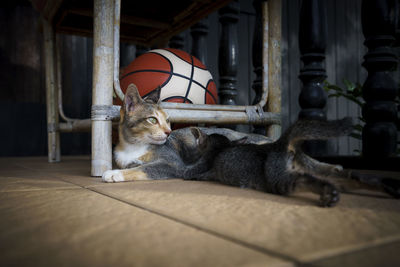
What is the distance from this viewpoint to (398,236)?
0.56 m

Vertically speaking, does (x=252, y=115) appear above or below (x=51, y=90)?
below

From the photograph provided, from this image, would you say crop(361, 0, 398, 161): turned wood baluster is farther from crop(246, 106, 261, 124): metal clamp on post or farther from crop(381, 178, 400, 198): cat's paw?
crop(381, 178, 400, 198): cat's paw

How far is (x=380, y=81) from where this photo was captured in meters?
1.53

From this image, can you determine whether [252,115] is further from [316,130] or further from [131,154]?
[316,130]

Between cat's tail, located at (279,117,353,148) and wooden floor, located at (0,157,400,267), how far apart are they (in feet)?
0.60

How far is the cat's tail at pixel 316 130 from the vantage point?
86 cm

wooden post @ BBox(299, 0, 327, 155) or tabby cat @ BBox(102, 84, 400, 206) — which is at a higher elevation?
wooden post @ BBox(299, 0, 327, 155)

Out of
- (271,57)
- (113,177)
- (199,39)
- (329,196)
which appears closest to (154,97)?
(113,177)

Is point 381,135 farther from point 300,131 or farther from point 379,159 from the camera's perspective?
point 300,131

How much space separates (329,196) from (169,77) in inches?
48.4

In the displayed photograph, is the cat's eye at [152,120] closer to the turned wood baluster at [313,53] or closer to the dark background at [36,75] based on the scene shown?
the turned wood baluster at [313,53]

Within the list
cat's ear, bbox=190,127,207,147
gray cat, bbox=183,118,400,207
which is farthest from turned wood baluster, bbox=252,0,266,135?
gray cat, bbox=183,118,400,207

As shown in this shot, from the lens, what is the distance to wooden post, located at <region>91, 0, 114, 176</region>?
149 cm

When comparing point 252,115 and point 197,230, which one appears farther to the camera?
point 252,115
